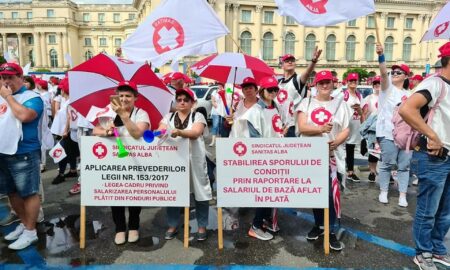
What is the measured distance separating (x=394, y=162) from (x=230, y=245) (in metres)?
2.94

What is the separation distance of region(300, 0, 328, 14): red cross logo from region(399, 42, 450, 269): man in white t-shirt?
131 cm

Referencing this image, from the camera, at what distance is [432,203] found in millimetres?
3023

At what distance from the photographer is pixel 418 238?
10.4ft

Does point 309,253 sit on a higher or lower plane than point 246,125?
lower

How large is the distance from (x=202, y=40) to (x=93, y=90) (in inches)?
54.2

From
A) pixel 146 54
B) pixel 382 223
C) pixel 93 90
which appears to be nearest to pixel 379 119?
pixel 382 223

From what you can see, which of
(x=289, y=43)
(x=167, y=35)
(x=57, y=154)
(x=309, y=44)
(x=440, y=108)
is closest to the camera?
(x=440, y=108)

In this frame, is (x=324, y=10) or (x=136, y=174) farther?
(x=324, y=10)

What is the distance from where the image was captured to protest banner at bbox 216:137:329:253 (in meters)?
3.43

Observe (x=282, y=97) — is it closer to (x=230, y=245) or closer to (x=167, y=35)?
(x=167, y=35)

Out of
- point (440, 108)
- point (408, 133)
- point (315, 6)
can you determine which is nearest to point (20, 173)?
point (315, 6)

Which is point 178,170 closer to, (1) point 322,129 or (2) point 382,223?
(1) point 322,129

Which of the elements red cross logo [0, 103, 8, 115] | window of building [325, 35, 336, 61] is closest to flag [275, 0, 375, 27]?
red cross logo [0, 103, 8, 115]

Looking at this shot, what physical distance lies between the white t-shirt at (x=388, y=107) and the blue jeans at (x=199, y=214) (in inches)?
119
